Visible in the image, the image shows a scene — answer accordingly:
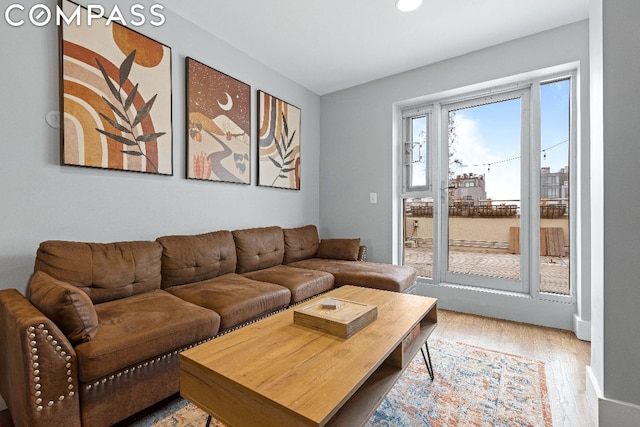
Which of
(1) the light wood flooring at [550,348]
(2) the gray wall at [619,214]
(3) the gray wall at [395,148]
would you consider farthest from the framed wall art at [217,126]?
(2) the gray wall at [619,214]

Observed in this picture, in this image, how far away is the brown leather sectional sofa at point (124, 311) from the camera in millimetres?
1142

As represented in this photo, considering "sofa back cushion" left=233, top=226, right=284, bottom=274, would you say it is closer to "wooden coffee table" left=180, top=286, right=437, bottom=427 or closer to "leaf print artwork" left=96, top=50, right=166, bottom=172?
"leaf print artwork" left=96, top=50, right=166, bottom=172

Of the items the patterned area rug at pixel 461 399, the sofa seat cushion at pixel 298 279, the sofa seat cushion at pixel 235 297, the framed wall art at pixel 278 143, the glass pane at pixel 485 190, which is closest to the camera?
the patterned area rug at pixel 461 399

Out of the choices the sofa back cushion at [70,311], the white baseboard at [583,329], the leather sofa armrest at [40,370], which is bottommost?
the white baseboard at [583,329]

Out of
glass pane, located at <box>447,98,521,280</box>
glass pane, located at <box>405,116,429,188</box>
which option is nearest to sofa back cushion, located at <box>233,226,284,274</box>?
glass pane, located at <box>405,116,429,188</box>

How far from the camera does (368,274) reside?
2.64 metres

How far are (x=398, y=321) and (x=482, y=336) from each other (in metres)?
1.50

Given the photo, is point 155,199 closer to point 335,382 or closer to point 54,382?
point 54,382

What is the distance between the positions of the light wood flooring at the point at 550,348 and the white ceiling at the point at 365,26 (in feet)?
8.84

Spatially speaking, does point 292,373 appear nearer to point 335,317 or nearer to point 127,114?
point 335,317

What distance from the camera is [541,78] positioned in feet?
9.32

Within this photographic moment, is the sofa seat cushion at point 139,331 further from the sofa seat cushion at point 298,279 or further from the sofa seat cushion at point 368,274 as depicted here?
the sofa seat cushion at point 368,274

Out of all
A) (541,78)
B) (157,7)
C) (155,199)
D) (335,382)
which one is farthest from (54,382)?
(541,78)

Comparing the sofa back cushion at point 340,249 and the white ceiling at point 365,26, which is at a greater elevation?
the white ceiling at point 365,26
